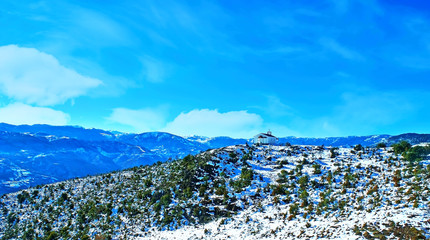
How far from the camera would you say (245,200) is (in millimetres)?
46688

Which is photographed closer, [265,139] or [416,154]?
[416,154]

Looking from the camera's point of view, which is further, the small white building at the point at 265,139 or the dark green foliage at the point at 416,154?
the small white building at the point at 265,139

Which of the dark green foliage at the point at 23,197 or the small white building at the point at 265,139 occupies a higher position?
the small white building at the point at 265,139

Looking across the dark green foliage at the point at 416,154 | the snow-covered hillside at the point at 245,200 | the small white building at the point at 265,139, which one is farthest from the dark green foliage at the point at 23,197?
the dark green foliage at the point at 416,154

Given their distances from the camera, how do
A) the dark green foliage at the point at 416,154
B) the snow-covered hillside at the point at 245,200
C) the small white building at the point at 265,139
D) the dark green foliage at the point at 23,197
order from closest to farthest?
the snow-covered hillside at the point at 245,200
the dark green foliage at the point at 416,154
the dark green foliage at the point at 23,197
the small white building at the point at 265,139

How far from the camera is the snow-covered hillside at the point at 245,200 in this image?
30.7 metres

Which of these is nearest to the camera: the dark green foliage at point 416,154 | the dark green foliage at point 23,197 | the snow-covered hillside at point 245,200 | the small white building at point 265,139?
the snow-covered hillside at point 245,200

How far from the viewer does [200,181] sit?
189 ft

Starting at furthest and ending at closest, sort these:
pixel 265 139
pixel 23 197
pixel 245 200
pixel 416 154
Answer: pixel 265 139 → pixel 23 197 → pixel 416 154 → pixel 245 200

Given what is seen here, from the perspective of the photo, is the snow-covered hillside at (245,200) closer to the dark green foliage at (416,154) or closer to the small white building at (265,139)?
the dark green foliage at (416,154)

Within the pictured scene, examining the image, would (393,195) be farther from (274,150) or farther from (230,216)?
(274,150)

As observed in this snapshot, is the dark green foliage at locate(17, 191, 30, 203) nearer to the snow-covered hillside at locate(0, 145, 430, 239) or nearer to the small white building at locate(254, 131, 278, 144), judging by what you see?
the snow-covered hillside at locate(0, 145, 430, 239)

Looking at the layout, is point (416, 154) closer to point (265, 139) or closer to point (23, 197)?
point (265, 139)

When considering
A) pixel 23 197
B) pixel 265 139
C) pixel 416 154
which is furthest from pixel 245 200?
pixel 23 197
